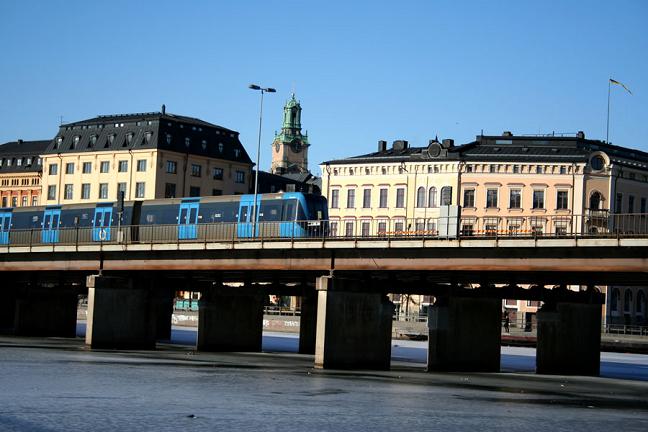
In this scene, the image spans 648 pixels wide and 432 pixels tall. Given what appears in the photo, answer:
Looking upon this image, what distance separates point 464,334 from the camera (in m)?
77.4

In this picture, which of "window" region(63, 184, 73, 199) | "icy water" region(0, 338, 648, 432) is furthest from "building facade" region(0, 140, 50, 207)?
"icy water" region(0, 338, 648, 432)

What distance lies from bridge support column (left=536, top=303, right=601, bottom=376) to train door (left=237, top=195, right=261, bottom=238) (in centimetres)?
1919

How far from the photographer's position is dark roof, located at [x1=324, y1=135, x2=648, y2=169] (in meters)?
134

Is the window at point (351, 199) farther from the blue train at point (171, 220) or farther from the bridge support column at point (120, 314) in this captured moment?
the bridge support column at point (120, 314)

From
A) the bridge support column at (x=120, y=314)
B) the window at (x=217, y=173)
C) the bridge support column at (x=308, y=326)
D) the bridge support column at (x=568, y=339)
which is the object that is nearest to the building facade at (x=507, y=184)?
the window at (x=217, y=173)

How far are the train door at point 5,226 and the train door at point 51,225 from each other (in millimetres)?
3958

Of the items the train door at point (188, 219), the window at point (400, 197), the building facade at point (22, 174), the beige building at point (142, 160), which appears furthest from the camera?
the building facade at point (22, 174)

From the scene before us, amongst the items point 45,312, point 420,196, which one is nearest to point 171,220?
point 45,312

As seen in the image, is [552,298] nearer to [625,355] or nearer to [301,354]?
[301,354]

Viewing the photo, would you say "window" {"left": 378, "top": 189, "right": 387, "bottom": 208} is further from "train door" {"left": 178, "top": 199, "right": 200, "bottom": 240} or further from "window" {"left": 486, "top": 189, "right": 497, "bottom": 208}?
"train door" {"left": 178, "top": 199, "right": 200, "bottom": 240}

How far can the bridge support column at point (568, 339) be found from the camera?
252 ft

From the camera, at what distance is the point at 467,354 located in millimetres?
77375

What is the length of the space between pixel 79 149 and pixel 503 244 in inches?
4352

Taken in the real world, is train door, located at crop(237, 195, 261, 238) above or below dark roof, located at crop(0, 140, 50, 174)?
below
